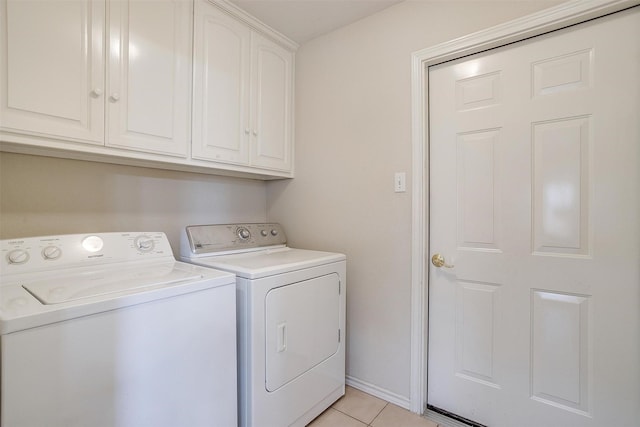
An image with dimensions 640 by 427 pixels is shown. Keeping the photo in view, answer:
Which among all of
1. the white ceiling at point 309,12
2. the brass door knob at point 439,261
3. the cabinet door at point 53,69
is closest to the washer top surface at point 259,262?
the brass door knob at point 439,261

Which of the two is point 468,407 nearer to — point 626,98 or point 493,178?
point 493,178

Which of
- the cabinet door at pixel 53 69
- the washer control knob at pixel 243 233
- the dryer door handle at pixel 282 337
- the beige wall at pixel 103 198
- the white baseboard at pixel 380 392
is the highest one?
the cabinet door at pixel 53 69

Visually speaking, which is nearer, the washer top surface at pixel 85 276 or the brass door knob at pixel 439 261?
the washer top surface at pixel 85 276

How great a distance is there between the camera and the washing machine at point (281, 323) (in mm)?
1295

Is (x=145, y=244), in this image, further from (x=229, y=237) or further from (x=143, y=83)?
(x=143, y=83)

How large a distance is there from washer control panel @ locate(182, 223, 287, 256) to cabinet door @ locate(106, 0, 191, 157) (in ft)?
1.46

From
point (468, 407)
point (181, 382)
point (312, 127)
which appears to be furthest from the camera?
point (312, 127)

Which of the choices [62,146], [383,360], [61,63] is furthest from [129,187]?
[383,360]

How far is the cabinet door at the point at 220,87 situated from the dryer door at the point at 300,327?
34.9 inches

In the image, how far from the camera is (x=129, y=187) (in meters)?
1.67

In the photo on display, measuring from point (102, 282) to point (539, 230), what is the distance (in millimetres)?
1851

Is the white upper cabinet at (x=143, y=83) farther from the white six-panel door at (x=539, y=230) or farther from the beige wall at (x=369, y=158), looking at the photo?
the white six-panel door at (x=539, y=230)

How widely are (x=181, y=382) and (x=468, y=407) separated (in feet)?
4.75

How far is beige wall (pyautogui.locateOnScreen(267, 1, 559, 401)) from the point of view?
1699mm
